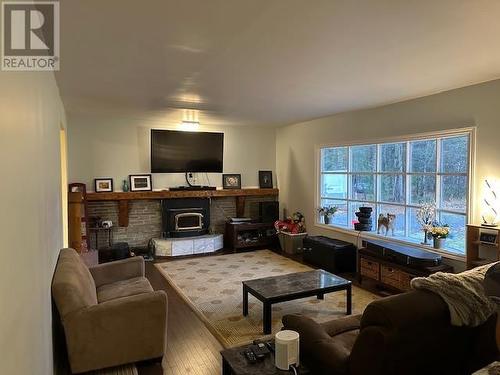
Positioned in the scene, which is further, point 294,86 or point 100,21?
point 294,86

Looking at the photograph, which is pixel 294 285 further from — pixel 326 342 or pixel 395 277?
pixel 326 342

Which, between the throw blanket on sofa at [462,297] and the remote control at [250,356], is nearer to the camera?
the throw blanket on sofa at [462,297]

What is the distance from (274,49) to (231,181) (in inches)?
191

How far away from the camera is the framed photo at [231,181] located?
7355 mm

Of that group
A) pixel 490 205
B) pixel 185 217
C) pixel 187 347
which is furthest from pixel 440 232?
pixel 185 217

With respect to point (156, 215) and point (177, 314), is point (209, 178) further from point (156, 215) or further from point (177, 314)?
point (177, 314)

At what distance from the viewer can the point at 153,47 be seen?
265 cm

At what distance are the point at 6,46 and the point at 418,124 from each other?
447 cm

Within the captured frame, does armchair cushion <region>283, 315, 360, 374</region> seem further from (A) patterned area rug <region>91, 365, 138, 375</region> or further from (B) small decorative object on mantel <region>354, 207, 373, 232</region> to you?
(B) small decorative object on mantel <region>354, 207, 373, 232</region>

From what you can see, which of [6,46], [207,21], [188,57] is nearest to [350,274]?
[188,57]

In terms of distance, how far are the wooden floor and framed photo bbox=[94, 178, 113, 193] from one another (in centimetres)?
304

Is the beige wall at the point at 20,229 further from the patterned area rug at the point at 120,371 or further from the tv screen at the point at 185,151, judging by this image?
the tv screen at the point at 185,151

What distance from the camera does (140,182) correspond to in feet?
21.6

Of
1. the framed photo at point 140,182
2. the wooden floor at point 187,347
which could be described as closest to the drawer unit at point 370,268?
the wooden floor at point 187,347
